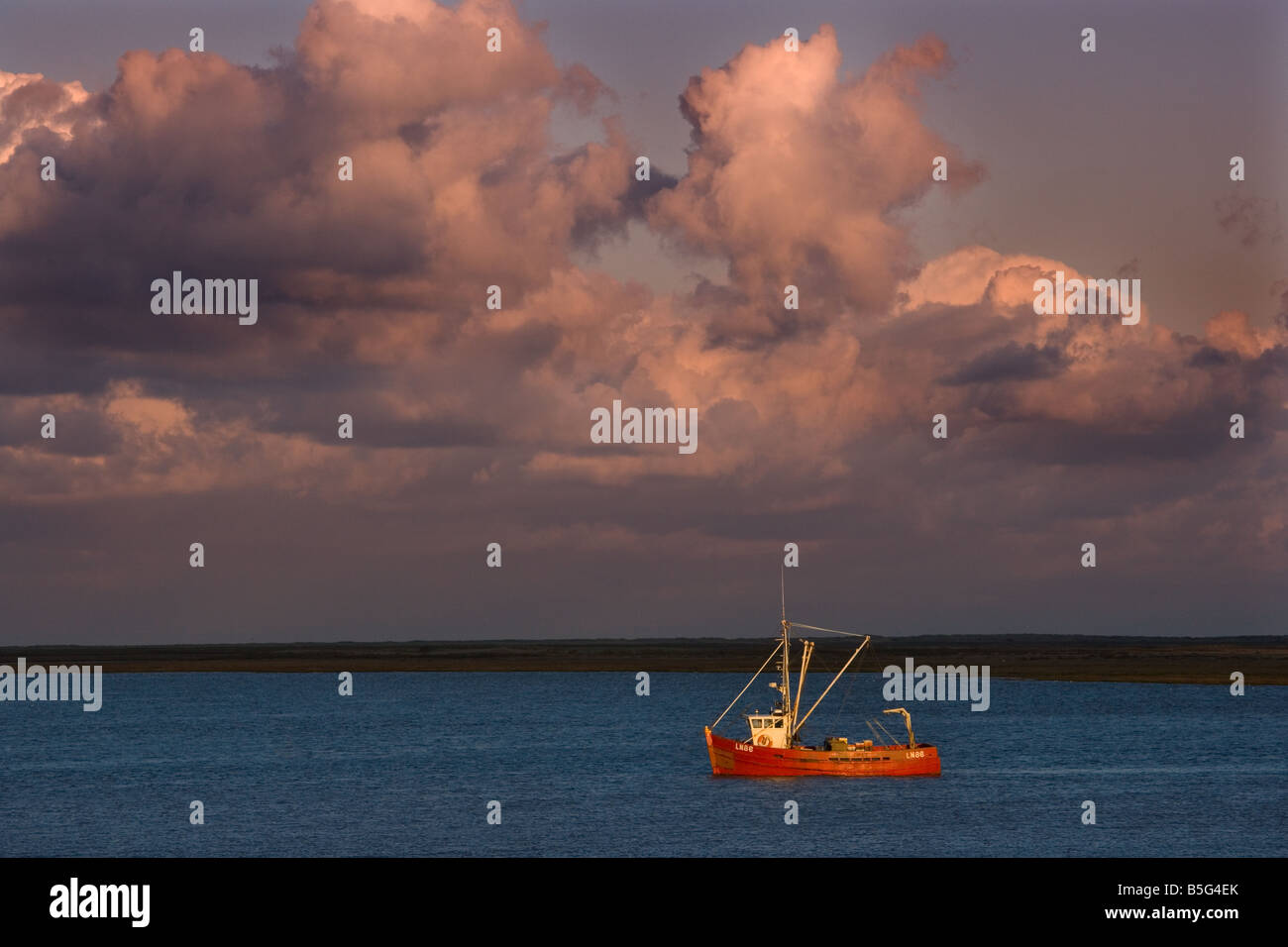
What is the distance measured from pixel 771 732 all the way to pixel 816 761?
15.4 feet

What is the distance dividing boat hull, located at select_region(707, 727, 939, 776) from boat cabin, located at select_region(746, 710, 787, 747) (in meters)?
0.89

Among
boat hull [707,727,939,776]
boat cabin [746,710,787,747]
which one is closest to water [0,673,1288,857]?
boat hull [707,727,939,776]

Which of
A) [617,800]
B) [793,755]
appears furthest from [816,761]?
[617,800]

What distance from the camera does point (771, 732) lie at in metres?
122

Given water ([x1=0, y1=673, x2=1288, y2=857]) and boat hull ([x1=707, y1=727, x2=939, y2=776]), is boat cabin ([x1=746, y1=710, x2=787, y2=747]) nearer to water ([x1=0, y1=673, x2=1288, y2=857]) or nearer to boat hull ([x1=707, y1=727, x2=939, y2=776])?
boat hull ([x1=707, y1=727, x2=939, y2=776])

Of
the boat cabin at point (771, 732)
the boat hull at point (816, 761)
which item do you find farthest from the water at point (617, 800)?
the boat cabin at point (771, 732)

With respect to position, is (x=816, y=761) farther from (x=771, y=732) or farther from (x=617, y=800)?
(x=617, y=800)

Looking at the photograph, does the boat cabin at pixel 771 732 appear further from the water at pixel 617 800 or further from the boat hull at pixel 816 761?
the water at pixel 617 800
